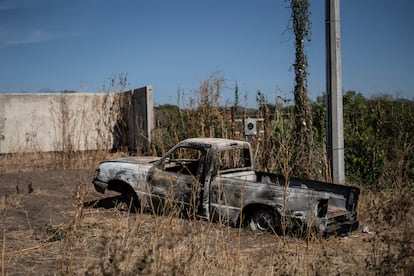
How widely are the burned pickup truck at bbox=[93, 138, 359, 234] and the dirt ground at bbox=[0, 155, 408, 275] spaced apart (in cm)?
29

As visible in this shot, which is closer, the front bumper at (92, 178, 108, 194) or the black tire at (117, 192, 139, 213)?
the black tire at (117, 192, 139, 213)

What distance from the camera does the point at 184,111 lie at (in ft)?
41.9

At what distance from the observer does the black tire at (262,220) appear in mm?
6859

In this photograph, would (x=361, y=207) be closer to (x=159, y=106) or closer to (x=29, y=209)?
(x=29, y=209)

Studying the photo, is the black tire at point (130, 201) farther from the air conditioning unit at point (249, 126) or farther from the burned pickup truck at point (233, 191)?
the air conditioning unit at point (249, 126)

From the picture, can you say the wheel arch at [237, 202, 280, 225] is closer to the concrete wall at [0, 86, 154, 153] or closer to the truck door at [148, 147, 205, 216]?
the truck door at [148, 147, 205, 216]

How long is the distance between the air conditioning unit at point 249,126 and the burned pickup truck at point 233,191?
0.74 meters

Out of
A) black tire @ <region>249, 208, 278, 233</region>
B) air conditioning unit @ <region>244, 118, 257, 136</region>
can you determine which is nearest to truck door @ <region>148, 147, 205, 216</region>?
black tire @ <region>249, 208, 278, 233</region>

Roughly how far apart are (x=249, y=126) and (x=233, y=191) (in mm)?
2634

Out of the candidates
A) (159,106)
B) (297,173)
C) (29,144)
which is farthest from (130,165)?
(29,144)

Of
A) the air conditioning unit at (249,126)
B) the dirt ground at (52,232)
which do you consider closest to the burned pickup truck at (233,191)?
the dirt ground at (52,232)

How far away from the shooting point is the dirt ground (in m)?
4.72

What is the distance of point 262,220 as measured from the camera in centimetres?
695

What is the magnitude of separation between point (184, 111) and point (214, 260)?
8837 millimetres
